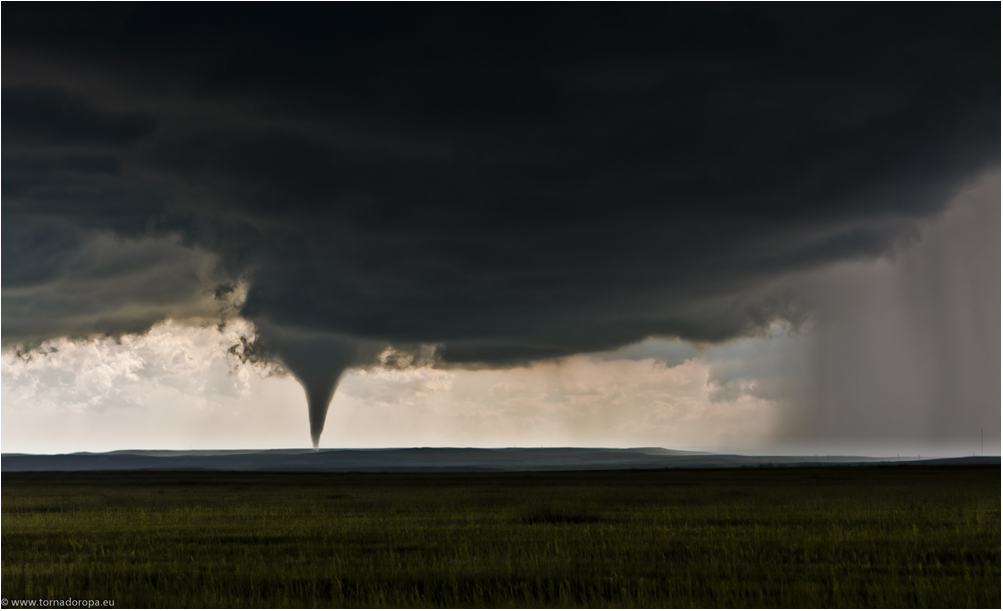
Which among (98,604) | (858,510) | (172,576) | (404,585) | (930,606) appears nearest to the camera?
(930,606)

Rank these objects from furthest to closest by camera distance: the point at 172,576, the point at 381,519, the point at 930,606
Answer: the point at 381,519 → the point at 172,576 → the point at 930,606

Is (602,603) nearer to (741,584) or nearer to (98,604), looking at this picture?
(741,584)

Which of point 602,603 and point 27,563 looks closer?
point 602,603

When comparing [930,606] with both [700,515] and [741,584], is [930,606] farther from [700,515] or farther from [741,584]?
[700,515]

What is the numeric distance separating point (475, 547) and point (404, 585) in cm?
663

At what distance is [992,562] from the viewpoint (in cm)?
2061

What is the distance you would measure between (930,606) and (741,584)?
3839 millimetres

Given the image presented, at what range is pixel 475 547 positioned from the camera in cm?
2483

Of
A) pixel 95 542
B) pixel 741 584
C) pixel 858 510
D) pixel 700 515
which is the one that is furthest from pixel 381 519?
pixel 858 510

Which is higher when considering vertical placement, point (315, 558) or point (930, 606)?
point (315, 558)

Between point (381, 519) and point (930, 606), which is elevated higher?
point (381, 519)

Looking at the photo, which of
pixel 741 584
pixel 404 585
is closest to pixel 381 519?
pixel 404 585

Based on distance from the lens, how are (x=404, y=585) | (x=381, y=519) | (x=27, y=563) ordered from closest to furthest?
(x=404, y=585)
(x=27, y=563)
(x=381, y=519)

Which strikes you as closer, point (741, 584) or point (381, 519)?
point (741, 584)
